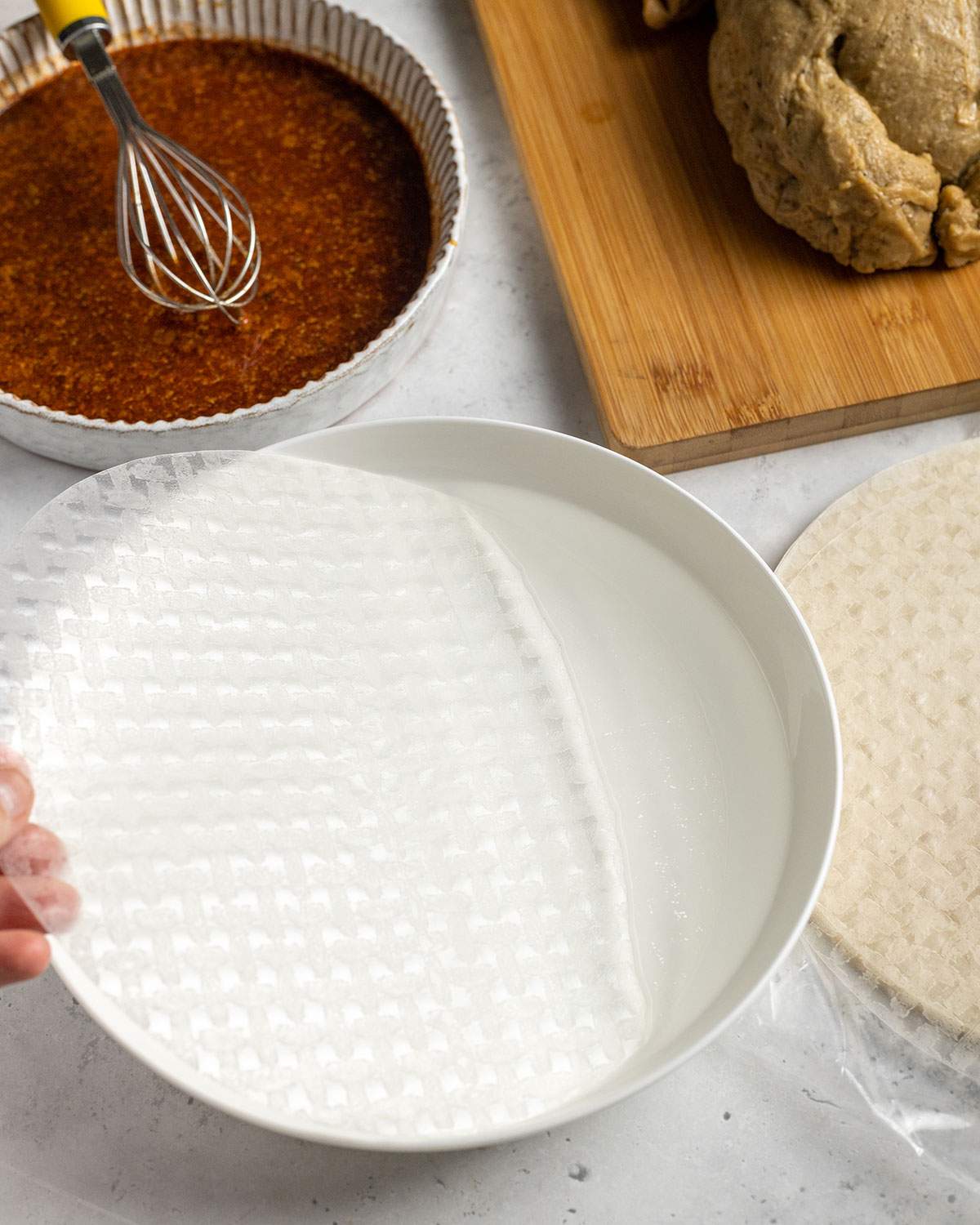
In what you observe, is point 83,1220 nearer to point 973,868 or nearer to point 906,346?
point 973,868

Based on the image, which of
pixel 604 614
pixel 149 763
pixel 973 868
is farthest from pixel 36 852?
pixel 973 868

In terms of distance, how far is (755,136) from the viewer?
0.75 metres

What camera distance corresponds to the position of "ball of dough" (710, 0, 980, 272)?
700 mm

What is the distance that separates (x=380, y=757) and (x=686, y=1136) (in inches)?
10.0

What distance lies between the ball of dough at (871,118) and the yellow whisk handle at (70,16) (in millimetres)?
428

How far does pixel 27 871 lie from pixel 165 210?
1.58 ft

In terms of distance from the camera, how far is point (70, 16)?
725mm

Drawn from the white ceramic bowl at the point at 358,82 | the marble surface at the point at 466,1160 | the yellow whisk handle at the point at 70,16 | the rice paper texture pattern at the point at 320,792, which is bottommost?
the marble surface at the point at 466,1160

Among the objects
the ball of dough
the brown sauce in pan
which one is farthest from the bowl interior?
the ball of dough

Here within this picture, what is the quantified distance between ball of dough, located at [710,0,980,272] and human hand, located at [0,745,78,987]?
59 centimetres

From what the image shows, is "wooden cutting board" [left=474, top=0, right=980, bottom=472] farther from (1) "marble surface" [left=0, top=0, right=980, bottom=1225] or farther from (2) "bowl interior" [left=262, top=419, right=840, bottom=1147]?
(1) "marble surface" [left=0, top=0, right=980, bottom=1225]

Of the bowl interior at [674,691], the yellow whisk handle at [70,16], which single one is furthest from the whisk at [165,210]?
the bowl interior at [674,691]

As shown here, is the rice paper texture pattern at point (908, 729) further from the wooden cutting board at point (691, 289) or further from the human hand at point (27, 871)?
the human hand at point (27, 871)

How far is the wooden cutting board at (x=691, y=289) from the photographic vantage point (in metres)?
0.73
